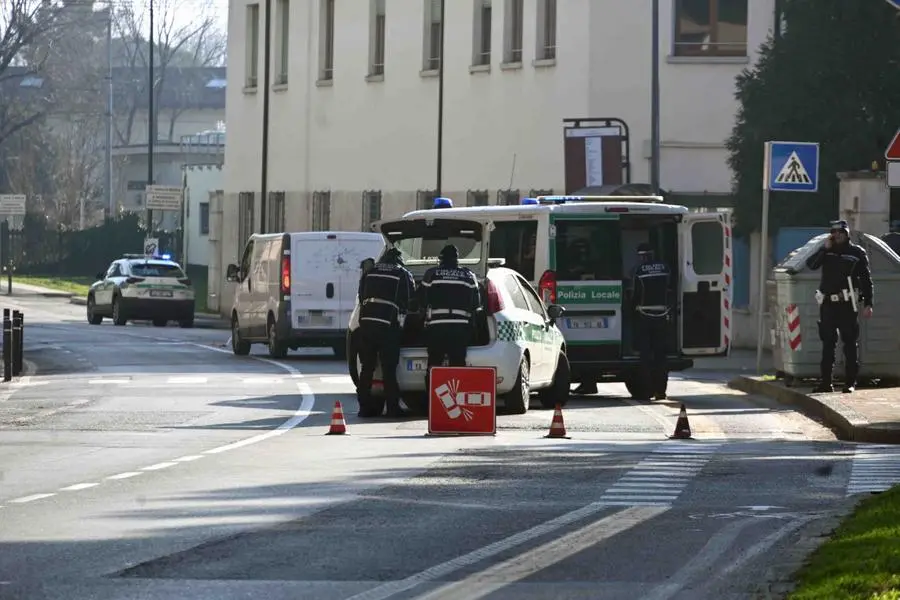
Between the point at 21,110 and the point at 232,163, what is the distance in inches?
1453

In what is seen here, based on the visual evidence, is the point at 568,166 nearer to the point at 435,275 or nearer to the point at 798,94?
the point at 798,94

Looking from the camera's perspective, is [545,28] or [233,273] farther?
[545,28]

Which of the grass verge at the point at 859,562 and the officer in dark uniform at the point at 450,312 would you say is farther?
the officer in dark uniform at the point at 450,312

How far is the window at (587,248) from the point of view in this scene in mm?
25031

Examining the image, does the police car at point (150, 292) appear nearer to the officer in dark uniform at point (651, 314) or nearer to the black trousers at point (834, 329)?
the officer in dark uniform at point (651, 314)

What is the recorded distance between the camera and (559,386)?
23203 millimetres

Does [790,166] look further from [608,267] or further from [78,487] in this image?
[78,487]

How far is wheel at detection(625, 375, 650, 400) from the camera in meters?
25.0

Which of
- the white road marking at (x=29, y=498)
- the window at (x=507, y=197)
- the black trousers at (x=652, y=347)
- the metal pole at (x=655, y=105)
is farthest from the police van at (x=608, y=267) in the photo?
the window at (x=507, y=197)

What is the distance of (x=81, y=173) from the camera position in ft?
341

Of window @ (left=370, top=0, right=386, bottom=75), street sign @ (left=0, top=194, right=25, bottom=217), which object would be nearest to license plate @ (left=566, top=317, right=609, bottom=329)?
window @ (left=370, top=0, right=386, bottom=75)

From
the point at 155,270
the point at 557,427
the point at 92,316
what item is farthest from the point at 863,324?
the point at 92,316

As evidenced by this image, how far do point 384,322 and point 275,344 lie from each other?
13.1m

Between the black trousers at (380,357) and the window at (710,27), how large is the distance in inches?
1027
